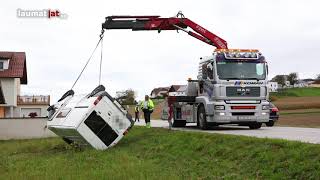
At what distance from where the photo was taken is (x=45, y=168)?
607 inches

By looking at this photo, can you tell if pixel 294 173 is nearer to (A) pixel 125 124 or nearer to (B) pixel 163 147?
(B) pixel 163 147

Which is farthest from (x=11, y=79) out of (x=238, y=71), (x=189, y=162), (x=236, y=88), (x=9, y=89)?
(x=189, y=162)

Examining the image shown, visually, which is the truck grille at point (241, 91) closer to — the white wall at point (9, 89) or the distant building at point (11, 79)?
the distant building at point (11, 79)

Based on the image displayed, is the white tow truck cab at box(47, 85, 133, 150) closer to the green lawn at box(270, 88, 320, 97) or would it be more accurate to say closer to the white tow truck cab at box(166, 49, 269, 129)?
the white tow truck cab at box(166, 49, 269, 129)

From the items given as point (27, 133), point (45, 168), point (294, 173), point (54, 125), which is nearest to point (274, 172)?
point (294, 173)

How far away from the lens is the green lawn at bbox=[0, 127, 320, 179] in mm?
11133

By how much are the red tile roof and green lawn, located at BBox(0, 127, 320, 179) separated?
38.5 m

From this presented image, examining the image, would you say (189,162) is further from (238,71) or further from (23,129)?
(23,129)

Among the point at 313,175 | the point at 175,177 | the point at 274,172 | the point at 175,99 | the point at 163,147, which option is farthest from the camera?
the point at 175,99

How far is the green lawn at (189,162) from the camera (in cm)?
1113

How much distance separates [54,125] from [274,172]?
13.1m

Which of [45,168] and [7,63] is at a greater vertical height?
[7,63]

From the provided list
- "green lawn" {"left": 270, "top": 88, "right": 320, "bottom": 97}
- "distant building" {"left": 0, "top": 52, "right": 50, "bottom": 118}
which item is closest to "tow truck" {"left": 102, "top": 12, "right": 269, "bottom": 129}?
"distant building" {"left": 0, "top": 52, "right": 50, "bottom": 118}

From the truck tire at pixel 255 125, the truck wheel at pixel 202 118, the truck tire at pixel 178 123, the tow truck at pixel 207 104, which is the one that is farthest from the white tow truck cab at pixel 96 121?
the truck tire at pixel 255 125
